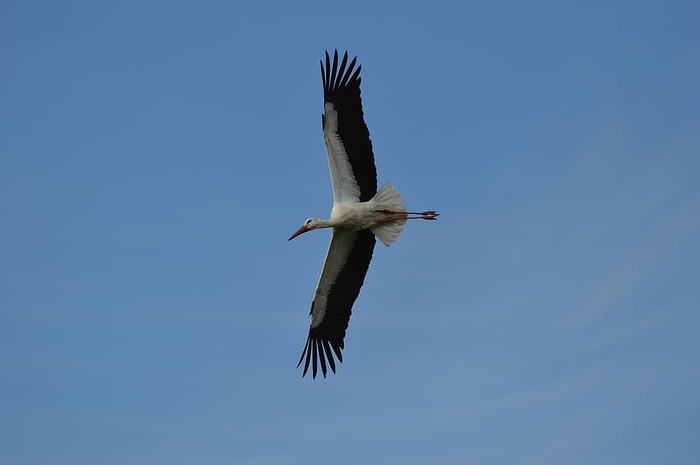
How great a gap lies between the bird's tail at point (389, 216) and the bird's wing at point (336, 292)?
0.21m

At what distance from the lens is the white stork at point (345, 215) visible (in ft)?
51.9

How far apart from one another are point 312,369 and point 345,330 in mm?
681

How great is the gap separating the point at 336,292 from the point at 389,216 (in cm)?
127

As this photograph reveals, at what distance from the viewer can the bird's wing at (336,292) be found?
54.5 ft

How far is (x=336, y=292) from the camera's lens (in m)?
16.8

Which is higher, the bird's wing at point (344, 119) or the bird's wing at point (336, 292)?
the bird's wing at point (344, 119)

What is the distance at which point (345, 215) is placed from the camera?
53.2ft

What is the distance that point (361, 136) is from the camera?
623 inches

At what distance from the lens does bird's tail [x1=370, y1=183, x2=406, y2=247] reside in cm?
1630

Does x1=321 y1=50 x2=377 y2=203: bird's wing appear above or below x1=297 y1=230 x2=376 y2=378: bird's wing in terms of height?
above

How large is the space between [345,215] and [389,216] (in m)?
0.58

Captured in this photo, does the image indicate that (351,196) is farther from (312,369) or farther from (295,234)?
(312,369)

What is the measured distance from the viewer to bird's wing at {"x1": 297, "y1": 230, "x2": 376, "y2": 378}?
1662 cm

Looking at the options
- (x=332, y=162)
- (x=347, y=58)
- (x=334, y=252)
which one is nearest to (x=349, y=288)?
(x=334, y=252)
